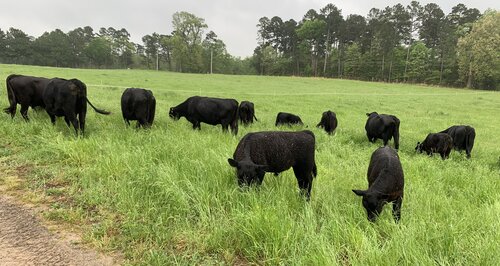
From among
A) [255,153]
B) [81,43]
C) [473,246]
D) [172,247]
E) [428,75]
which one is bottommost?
[172,247]

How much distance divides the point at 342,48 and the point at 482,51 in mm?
28523

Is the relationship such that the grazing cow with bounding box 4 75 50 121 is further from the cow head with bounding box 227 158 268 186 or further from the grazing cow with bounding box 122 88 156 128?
the cow head with bounding box 227 158 268 186

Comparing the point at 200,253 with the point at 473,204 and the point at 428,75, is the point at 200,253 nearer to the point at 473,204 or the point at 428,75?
the point at 473,204

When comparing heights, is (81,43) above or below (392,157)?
A: above

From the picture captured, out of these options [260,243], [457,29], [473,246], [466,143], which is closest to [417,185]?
[473,246]

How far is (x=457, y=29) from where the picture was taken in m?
65.6

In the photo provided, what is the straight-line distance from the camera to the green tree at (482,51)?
52219 mm

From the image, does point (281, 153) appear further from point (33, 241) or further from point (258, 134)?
point (33, 241)

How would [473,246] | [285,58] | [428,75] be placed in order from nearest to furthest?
1. [473,246]
2. [428,75]
3. [285,58]

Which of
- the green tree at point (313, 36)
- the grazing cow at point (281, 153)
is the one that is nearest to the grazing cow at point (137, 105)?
the grazing cow at point (281, 153)

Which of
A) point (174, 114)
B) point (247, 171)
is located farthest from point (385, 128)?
point (247, 171)

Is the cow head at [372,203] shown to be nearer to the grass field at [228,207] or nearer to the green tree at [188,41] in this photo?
the grass field at [228,207]

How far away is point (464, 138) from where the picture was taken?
11148mm

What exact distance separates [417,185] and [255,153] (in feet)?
10.2
